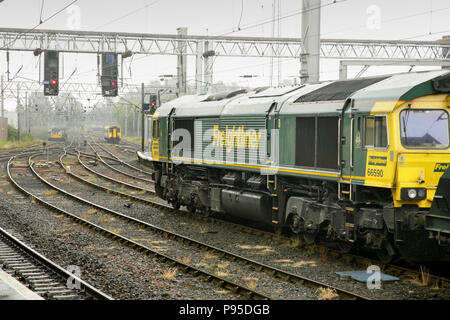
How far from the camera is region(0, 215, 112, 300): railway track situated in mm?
11742

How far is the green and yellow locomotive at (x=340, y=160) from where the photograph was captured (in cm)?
1270

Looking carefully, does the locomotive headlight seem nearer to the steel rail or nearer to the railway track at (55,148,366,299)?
the railway track at (55,148,366,299)

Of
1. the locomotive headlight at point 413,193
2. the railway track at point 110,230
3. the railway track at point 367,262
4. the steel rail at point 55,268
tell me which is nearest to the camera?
the steel rail at point 55,268

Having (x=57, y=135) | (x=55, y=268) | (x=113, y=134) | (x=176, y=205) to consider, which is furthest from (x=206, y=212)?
(x=57, y=135)

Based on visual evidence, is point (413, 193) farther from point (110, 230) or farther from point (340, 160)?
point (110, 230)

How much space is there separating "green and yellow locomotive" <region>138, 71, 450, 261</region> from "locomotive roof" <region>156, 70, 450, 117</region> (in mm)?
32

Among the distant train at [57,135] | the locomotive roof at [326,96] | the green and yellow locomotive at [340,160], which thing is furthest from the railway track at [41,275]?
the distant train at [57,135]

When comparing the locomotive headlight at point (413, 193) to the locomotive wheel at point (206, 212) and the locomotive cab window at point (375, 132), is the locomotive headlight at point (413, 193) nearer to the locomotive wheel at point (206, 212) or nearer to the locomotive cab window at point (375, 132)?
the locomotive cab window at point (375, 132)

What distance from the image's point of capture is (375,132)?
13.3 metres

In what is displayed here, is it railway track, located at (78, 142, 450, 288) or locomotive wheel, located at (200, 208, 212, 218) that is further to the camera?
locomotive wheel, located at (200, 208, 212, 218)

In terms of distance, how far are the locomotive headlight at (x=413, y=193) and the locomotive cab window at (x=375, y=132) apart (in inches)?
39.8

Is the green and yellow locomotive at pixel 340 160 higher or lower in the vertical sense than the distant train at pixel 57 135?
higher

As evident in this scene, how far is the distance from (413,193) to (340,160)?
2199mm

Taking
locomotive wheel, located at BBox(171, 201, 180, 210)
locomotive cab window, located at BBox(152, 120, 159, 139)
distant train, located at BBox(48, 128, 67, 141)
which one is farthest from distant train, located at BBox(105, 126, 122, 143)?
locomotive wheel, located at BBox(171, 201, 180, 210)
